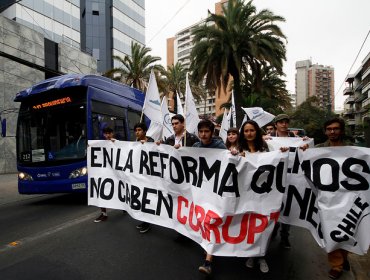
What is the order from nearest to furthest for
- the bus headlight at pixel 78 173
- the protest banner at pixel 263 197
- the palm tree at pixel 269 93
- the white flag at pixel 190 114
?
the protest banner at pixel 263 197, the bus headlight at pixel 78 173, the white flag at pixel 190 114, the palm tree at pixel 269 93

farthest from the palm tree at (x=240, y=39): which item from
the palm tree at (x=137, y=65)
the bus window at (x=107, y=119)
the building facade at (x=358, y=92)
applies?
the building facade at (x=358, y=92)

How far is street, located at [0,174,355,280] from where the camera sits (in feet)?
11.7

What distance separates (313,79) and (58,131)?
293 ft

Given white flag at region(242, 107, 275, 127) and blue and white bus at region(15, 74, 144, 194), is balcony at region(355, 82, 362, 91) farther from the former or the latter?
blue and white bus at region(15, 74, 144, 194)

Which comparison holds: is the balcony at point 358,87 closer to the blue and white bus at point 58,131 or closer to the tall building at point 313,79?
the tall building at point 313,79

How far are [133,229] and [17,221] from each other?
268cm

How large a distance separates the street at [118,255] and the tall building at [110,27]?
43.5 meters

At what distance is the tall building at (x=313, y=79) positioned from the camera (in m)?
83.4

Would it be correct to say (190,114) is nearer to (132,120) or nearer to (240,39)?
(132,120)

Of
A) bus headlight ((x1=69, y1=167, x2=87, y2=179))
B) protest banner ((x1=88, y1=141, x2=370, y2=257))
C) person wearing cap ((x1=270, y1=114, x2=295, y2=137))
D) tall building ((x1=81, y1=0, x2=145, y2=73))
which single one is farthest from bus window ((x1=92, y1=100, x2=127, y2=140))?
tall building ((x1=81, y1=0, x2=145, y2=73))

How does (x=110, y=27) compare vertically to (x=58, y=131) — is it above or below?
above

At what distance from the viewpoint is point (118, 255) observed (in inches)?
162

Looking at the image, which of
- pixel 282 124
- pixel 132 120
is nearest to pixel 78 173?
pixel 132 120

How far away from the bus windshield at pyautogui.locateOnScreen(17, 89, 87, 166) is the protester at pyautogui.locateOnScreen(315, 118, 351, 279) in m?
5.28
